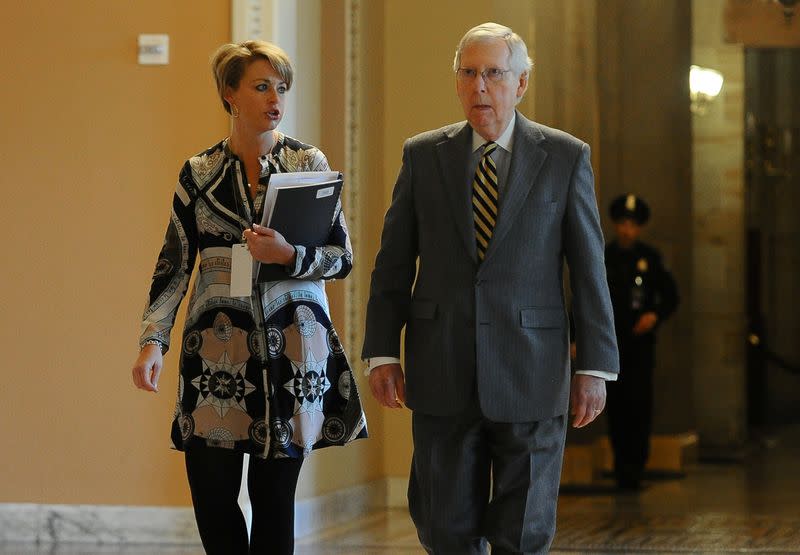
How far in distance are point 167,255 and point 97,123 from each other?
113 inches

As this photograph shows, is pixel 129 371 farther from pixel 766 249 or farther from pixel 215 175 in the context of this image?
pixel 766 249

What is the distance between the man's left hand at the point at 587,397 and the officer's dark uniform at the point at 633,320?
20.9ft

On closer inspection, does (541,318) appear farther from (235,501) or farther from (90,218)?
(90,218)

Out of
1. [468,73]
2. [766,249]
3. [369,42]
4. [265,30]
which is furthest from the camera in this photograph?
[766,249]

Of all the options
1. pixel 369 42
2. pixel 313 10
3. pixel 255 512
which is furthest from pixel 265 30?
pixel 255 512

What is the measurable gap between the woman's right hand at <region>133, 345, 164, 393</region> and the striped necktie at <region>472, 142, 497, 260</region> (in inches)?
36.5

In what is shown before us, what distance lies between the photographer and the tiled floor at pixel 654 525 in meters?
6.85

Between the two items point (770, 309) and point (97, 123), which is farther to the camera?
point (770, 309)

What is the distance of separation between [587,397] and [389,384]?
533 millimetres

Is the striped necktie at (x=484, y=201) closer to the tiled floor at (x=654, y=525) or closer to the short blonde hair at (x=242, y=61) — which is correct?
the short blonde hair at (x=242, y=61)

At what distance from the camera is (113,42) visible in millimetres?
6781

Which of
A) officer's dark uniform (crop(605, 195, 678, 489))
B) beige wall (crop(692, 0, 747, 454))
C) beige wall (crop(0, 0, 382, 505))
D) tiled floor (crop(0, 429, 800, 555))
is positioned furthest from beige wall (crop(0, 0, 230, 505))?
beige wall (crop(692, 0, 747, 454))

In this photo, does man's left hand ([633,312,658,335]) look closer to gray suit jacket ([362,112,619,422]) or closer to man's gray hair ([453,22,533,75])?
gray suit jacket ([362,112,619,422])

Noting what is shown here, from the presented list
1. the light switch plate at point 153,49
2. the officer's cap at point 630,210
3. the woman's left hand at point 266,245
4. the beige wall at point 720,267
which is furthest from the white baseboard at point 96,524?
the beige wall at point 720,267
